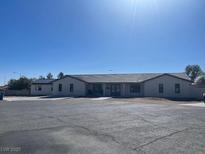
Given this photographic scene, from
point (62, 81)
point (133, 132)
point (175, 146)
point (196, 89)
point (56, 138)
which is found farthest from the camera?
point (62, 81)

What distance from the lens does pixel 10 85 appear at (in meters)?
53.1

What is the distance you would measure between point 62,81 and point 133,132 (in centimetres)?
3286

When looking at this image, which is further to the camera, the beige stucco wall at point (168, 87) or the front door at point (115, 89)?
the front door at point (115, 89)

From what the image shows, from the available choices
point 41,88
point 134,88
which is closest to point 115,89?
point 134,88

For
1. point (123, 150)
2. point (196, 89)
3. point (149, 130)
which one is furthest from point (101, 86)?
point (123, 150)

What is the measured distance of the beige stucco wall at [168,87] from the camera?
32406 millimetres

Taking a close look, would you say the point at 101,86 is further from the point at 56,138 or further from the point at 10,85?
the point at 56,138

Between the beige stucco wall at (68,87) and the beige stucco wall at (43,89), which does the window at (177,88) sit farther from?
the beige stucco wall at (43,89)

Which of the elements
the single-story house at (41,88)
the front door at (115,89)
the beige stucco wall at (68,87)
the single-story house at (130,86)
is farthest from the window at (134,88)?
the single-story house at (41,88)

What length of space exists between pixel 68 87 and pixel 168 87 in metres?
17.4

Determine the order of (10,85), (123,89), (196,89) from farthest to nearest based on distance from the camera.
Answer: (10,85) → (123,89) → (196,89)

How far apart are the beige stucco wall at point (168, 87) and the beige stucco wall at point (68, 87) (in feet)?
36.9

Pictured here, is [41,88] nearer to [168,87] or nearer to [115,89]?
[115,89]

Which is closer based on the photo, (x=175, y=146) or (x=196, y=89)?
(x=175, y=146)
